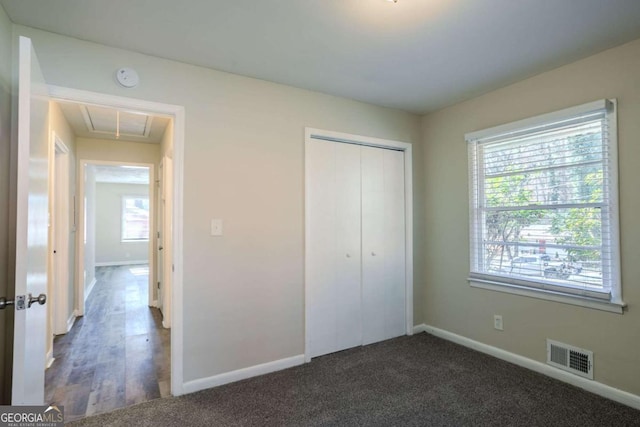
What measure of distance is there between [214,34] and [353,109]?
1.52 m

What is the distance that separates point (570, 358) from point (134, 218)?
407 inches

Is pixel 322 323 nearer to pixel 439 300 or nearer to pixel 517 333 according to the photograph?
pixel 439 300

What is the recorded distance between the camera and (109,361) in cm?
296

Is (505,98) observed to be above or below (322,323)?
above

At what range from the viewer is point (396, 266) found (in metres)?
3.49

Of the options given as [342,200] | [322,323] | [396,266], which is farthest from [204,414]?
[396,266]

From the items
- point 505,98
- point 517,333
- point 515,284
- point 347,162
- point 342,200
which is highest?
point 505,98

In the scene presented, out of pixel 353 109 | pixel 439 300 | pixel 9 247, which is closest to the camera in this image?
pixel 9 247

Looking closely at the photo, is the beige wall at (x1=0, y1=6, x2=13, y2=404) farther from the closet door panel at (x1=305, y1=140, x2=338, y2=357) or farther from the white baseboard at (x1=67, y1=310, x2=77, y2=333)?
the white baseboard at (x1=67, y1=310, x2=77, y2=333)

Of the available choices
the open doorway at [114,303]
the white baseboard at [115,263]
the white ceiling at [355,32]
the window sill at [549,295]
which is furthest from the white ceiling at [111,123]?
the white baseboard at [115,263]

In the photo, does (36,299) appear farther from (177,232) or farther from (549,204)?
(549,204)

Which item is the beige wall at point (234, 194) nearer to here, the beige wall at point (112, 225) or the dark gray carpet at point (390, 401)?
the dark gray carpet at point (390, 401)

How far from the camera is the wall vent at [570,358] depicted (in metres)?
2.34

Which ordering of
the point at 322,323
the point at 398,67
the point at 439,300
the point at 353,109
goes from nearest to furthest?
the point at 398,67
the point at 322,323
the point at 353,109
the point at 439,300
